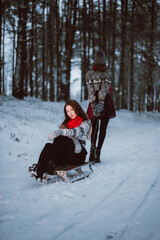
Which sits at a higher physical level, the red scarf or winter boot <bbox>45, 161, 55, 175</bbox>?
the red scarf

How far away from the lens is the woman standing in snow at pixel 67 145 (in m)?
3.38

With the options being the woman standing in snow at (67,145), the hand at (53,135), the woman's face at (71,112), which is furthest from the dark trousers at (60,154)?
the woman's face at (71,112)

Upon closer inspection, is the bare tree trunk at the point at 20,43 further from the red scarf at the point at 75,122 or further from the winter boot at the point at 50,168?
the winter boot at the point at 50,168

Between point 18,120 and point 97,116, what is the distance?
11.8 ft

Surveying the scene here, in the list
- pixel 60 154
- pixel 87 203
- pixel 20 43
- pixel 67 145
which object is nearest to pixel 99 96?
pixel 67 145

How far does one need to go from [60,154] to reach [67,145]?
204mm

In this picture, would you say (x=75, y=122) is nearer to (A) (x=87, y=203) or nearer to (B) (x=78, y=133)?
(B) (x=78, y=133)

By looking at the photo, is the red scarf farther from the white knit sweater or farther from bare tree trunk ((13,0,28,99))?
bare tree trunk ((13,0,28,99))

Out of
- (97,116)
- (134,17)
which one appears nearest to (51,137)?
(97,116)

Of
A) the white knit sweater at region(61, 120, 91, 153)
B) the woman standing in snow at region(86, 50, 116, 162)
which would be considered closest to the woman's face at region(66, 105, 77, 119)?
the white knit sweater at region(61, 120, 91, 153)

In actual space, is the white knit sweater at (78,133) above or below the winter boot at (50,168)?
above

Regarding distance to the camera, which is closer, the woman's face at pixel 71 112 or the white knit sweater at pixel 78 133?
the white knit sweater at pixel 78 133

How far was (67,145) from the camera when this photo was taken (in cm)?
371

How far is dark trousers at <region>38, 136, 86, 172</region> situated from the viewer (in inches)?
136
